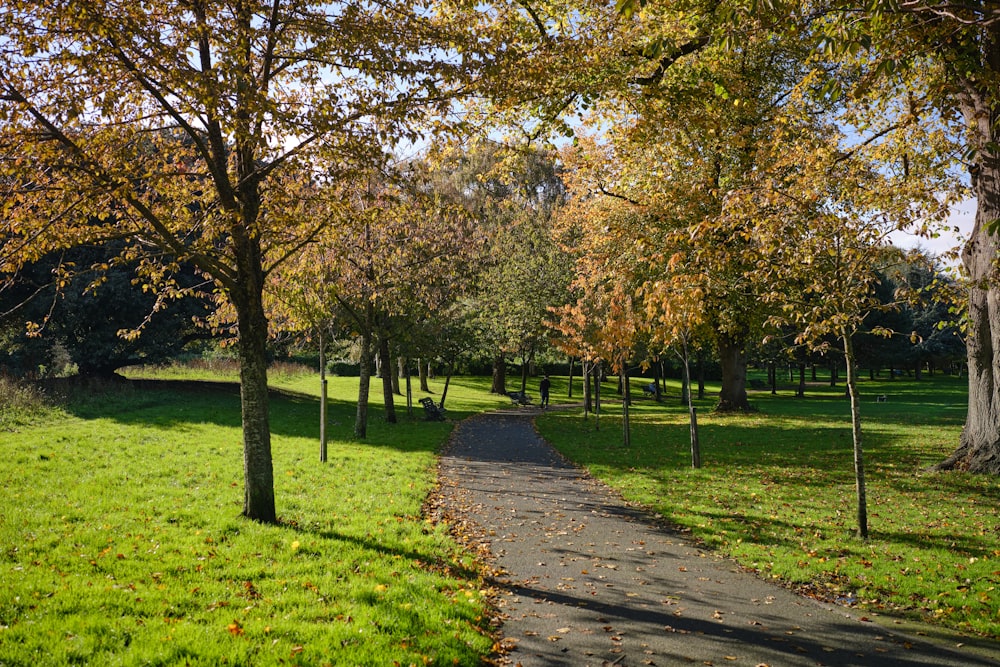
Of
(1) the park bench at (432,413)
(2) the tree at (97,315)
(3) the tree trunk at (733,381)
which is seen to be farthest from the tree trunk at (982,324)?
(2) the tree at (97,315)

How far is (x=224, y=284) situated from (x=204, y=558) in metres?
3.48

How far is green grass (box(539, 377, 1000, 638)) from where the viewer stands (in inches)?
262

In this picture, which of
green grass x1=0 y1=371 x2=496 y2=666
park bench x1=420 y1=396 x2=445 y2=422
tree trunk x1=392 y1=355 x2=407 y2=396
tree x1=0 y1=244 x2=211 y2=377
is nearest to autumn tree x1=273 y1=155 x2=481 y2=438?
park bench x1=420 y1=396 x2=445 y2=422

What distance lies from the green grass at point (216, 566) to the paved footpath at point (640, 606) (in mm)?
634

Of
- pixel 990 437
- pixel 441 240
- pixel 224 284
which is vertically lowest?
pixel 990 437

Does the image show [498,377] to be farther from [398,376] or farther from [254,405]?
[254,405]

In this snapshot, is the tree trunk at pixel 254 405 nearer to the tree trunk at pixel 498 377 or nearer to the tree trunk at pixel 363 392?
the tree trunk at pixel 363 392

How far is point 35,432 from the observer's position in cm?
1488

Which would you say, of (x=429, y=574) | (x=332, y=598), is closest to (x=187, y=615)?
(x=332, y=598)

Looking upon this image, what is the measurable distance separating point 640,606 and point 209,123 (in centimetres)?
751

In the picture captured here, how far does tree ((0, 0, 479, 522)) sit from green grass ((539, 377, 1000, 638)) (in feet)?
22.1

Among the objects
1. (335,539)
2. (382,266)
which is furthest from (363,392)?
(335,539)

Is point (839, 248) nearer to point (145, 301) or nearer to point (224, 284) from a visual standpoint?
point (224, 284)

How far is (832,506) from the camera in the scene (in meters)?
10.4
